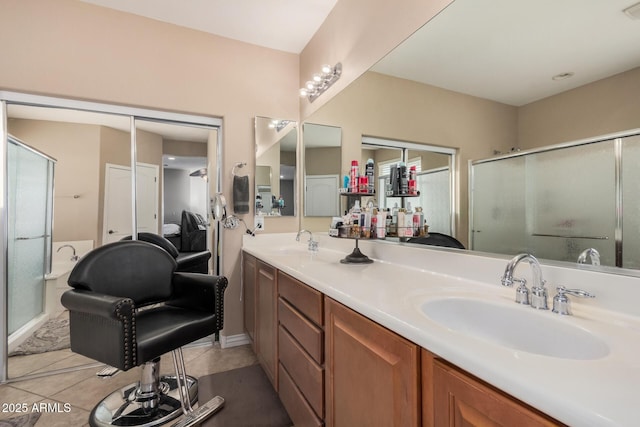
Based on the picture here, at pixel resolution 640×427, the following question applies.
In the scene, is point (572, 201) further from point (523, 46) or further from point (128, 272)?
point (128, 272)

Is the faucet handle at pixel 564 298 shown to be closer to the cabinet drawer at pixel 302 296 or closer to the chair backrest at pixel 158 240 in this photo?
the cabinet drawer at pixel 302 296

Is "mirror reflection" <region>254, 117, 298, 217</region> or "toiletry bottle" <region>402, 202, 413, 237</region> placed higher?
"mirror reflection" <region>254, 117, 298, 217</region>

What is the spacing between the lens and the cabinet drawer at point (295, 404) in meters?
1.23

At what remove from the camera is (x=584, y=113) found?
0.90 m

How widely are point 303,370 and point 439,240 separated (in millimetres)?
866

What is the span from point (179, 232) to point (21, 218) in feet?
3.54

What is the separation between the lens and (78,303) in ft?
4.64

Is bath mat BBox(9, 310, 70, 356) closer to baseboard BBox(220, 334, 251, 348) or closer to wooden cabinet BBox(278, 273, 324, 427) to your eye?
baseboard BBox(220, 334, 251, 348)

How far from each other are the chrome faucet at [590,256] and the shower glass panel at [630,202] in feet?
0.18

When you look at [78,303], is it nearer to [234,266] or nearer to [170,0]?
[234,266]

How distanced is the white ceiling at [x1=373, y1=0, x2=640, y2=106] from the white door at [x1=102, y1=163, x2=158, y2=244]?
220 cm

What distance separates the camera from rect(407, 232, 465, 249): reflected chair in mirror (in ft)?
4.34

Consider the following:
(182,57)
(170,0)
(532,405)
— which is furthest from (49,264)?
(532,405)

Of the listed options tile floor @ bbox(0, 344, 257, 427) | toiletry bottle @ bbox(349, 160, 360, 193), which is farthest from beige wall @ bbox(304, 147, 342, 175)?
tile floor @ bbox(0, 344, 257, 427)
